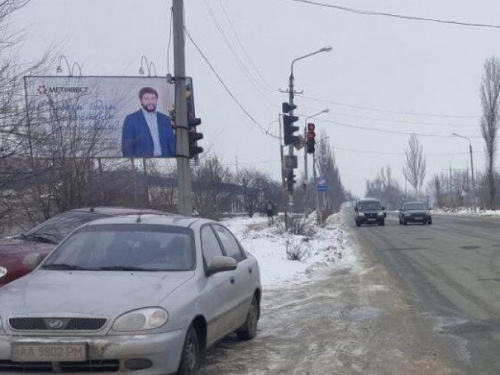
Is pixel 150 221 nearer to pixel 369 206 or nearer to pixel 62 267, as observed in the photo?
pixel 62 267

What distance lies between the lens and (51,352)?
4992 mm

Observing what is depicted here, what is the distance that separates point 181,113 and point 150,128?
11.8 metres

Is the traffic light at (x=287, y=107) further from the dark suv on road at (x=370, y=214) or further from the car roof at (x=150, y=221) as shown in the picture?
the dark suv on road at (x=370, y=214)

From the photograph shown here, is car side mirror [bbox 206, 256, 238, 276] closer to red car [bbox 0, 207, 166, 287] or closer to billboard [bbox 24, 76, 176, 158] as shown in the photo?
red car [bbox 0, 207, 166, 287]

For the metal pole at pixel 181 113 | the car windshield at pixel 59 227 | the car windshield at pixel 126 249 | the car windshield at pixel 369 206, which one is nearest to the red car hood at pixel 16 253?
the car windshield at pixel 59 227

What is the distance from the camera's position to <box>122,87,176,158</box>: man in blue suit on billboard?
2683 cm

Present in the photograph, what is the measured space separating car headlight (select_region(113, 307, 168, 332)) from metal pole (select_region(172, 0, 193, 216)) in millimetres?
9661

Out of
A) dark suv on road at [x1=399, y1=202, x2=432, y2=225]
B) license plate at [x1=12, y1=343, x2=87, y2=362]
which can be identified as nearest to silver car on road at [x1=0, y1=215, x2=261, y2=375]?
license plate at [x1=12, y1=343, x2=87, y2=362]

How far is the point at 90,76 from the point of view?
26406 mm

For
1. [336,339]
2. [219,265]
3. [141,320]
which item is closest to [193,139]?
[336,339]

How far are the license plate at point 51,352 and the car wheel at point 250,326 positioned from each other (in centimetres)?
295

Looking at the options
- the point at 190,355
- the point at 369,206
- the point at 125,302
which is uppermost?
the point at 369,206

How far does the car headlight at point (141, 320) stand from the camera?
202 inches

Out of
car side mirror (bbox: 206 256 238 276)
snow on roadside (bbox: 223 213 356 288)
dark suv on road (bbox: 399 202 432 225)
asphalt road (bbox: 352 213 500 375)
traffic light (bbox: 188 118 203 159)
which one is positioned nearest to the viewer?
car side mirror (bbox: 206 256 238 276)
